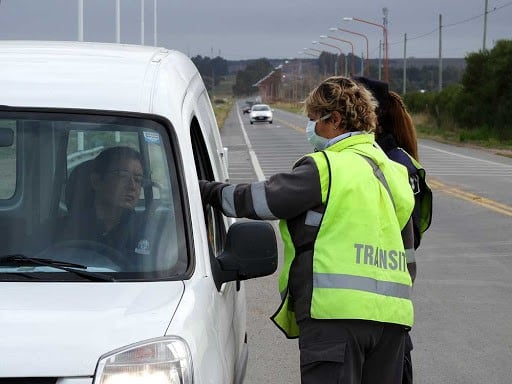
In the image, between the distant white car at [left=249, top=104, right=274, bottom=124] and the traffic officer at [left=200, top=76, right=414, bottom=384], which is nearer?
the traffic officer at [left=200, top=76, right=414, bottom=384]

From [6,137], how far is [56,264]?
720 millimetres

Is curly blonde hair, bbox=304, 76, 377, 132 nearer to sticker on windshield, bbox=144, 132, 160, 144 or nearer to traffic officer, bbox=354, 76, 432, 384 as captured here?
sticker on windshield, bbox=144, 132, 160, 144

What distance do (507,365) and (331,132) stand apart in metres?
3.65

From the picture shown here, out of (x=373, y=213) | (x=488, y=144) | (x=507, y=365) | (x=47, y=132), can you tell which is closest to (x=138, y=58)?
(x=47, y=132)

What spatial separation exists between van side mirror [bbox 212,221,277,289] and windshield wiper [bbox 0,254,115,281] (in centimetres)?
48

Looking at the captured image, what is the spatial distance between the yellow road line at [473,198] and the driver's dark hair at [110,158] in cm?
1293

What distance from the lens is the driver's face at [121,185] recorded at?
161 inches

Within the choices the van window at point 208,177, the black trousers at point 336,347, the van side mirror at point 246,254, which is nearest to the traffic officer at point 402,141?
the van window at point 208,177

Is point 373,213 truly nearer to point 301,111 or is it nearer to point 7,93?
point 301,111

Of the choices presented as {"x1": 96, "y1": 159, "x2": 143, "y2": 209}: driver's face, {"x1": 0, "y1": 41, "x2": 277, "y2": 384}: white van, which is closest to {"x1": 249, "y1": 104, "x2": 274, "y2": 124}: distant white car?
{"x1": 0, "y1": 41, "x2": 277, "y2": 384}: white van

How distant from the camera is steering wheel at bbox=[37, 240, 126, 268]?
3865 millimetres

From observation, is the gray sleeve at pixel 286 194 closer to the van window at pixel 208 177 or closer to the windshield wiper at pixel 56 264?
the van window at pixel 208 177

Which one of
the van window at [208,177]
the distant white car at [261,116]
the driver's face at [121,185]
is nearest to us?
the driver's face at [121,185]

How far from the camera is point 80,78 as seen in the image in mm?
4215
